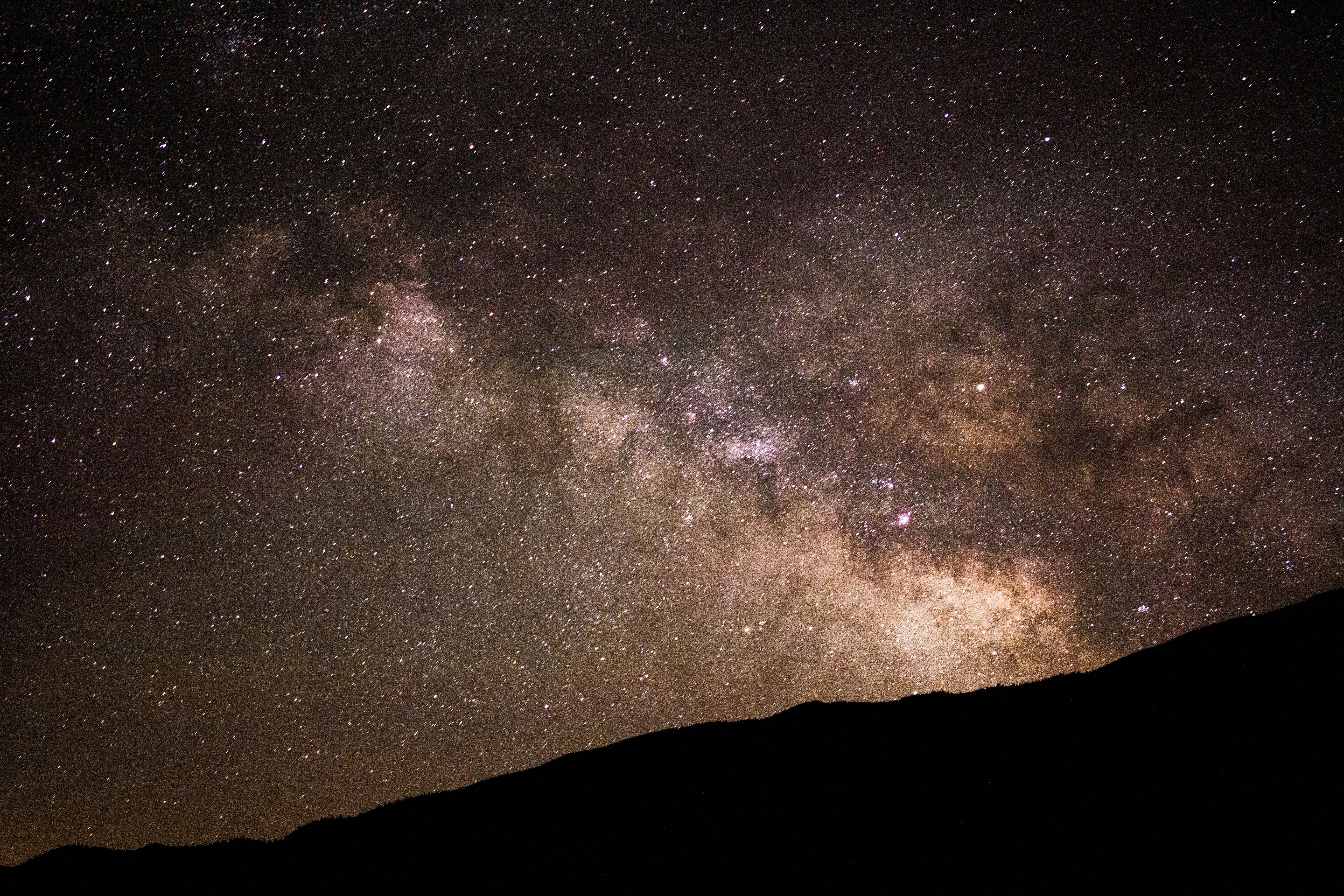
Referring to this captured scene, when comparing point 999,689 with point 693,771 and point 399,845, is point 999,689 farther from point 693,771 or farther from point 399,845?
point 399,845

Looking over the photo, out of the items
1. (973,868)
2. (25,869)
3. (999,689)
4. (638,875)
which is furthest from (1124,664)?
(25,869)

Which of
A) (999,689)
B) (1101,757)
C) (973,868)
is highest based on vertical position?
(999,689)

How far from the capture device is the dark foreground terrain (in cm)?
816

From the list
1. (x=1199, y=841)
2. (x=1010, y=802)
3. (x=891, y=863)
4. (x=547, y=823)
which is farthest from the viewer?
(x=547, y=823)

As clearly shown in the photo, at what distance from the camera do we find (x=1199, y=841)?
7.82 m

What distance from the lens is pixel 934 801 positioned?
10.1 metres

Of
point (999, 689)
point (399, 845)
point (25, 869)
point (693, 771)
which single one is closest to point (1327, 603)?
point (999, 689)

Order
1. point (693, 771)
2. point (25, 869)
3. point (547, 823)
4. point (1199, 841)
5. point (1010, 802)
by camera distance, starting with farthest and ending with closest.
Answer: point (25, 869)
point (693, 771)
point (547, 823)
point (1010, 802)
point (1199, 841)

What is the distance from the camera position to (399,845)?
1291 cm

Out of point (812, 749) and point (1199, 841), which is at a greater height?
point (812, 749)

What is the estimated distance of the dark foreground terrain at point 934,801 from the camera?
8.16m

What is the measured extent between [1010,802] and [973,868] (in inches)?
64.6

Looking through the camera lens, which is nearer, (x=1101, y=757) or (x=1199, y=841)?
(x=1199, y=841)

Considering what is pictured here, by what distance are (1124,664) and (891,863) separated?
727cm
